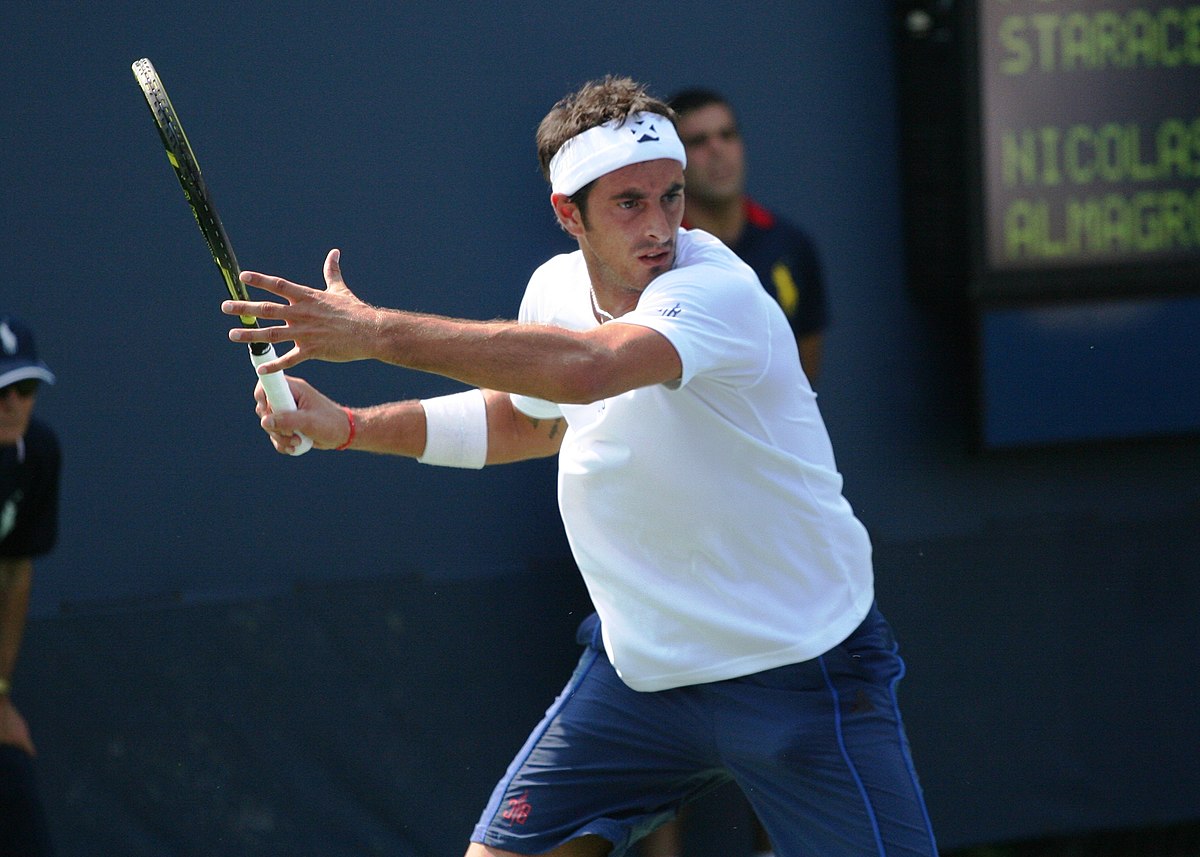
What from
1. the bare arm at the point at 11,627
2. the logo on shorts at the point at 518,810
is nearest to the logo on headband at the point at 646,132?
the logo on shorts at the point at 518,810

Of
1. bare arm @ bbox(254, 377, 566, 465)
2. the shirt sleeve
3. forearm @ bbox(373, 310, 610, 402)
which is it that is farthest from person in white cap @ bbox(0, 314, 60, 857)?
the shirt sleeve

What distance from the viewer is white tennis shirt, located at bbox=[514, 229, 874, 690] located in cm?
278

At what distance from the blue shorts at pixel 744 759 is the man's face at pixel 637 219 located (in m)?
0.71

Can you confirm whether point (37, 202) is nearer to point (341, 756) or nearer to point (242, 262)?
point (242, 262)

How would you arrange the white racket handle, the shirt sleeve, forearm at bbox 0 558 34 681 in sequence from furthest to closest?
forearm at bbox 0 558 34 681 → the white racket handle → the shirt sleeve

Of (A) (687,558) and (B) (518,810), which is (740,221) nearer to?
(A) (687,558)

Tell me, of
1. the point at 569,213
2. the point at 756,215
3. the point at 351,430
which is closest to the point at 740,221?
the point at 756,215

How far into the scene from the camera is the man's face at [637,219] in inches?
113

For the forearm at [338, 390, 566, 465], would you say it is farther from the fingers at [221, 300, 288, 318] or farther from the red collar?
the red collar

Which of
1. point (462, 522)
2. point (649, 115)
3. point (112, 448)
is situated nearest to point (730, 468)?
point (649, 115)

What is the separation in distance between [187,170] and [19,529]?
1535 millimetres

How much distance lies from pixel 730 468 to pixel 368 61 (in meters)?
1.92

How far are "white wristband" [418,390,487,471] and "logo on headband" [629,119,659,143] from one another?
635mm

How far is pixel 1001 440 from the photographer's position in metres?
4.40
